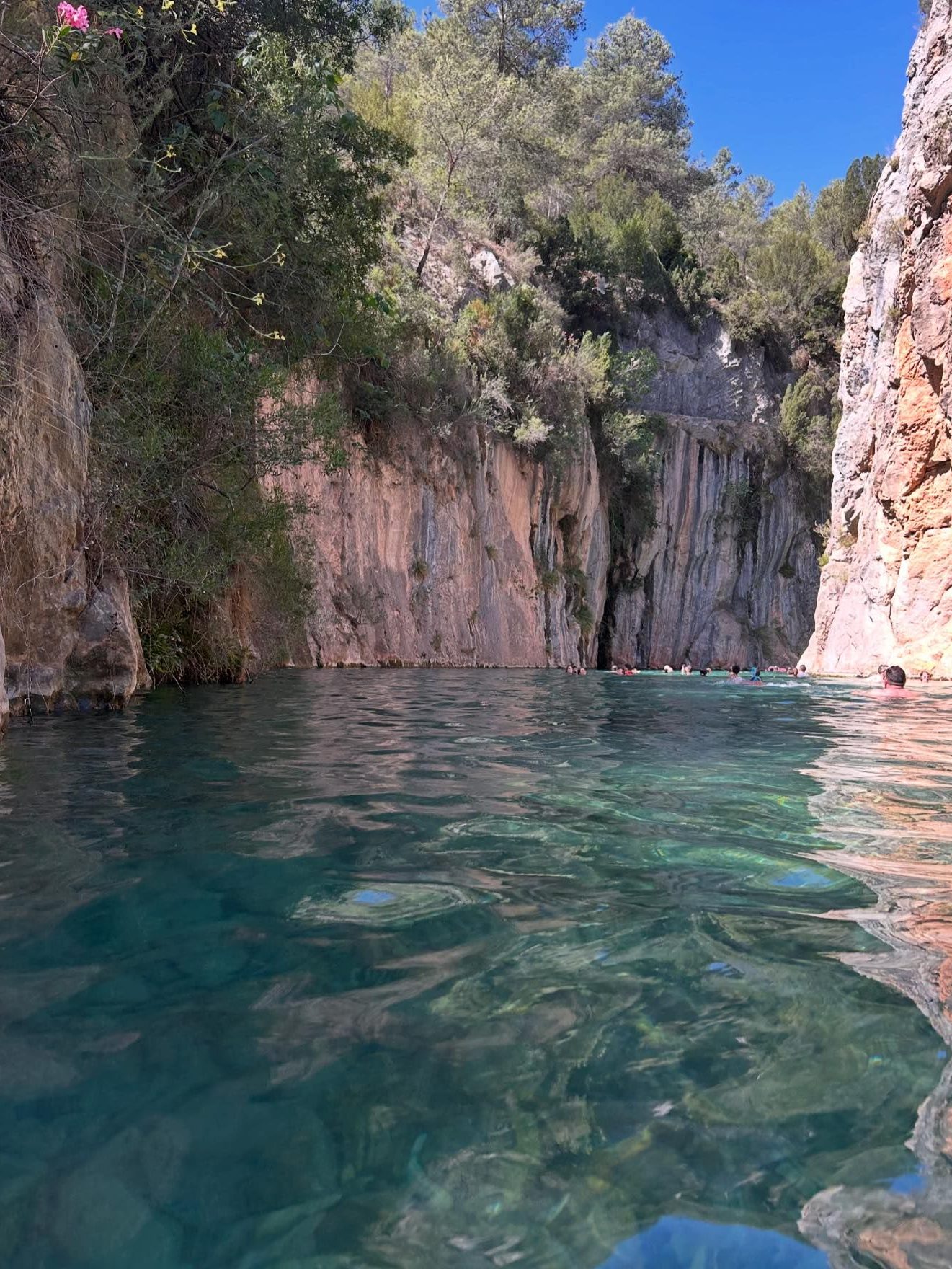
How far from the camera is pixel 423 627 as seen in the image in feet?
72.4

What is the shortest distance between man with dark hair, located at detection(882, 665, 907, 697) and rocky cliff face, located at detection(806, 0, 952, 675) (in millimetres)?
4350

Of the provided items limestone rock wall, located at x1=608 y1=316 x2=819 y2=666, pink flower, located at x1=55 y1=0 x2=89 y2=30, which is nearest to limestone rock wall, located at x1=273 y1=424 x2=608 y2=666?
limestone rock wall, located at x1=608 y1=316 x2=819 y2=666

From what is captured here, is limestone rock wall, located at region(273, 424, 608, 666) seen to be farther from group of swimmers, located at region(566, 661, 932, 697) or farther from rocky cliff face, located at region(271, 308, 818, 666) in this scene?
group of swimmers, located at region(566, 661, 932, 697)

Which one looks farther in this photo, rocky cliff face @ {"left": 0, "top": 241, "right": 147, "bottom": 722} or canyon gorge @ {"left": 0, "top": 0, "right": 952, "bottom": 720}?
canyon gorge @ {"left": 0, "top": 0, "right": 952, "bottom": 720}

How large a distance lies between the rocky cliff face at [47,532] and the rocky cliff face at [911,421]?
1457 cm

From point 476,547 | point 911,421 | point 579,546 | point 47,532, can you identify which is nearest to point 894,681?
point 911,421

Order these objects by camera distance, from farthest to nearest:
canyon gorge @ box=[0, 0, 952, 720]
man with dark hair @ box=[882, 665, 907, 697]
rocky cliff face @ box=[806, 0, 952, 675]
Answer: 1. rocky cliff face @ box=[806, 0, 952, 675]
2. man with dark hair @ box=[882, 665, 907, 697]
3. canyon gorge @ box=[0, 0, 952, 720]

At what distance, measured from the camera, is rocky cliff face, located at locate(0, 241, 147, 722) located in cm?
599

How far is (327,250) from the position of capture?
12500mm

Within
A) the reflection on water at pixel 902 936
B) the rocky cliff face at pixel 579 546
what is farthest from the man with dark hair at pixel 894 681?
the rocky cliff face at pixel 579 546

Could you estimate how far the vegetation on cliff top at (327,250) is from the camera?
24.2 feet

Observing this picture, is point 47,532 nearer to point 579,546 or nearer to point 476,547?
point 476,547

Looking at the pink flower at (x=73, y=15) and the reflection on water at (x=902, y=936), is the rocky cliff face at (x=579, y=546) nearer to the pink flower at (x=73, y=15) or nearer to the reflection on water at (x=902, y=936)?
the pink flower at (x=73, y=15)

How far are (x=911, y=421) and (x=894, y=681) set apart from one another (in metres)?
8.00
